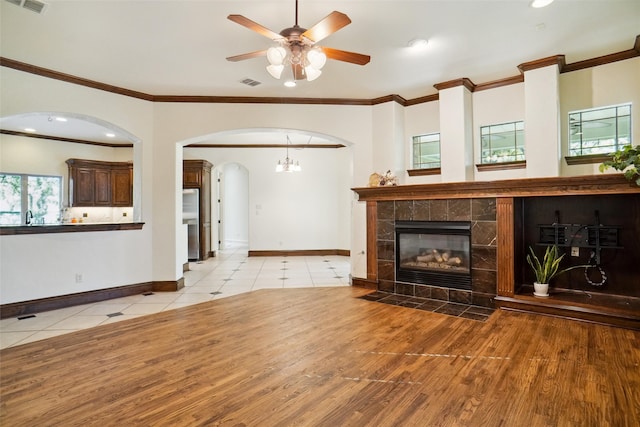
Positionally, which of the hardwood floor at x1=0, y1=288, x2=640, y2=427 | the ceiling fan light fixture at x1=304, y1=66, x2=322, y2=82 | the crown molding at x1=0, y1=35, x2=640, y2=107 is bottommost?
the hardwood floor at x1=0, y1=288, x2=640, y2=427

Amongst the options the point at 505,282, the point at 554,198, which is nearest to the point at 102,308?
the point at 505,282

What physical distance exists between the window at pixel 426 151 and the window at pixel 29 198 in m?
7.79

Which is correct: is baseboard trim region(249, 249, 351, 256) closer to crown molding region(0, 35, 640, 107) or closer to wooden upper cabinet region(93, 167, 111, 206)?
wooden upper cabinet region(93, 167, 111, 206)

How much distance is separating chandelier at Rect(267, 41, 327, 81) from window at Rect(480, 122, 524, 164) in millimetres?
3100

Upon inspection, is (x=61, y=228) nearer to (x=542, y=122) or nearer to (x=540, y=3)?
(x=540, y=3)

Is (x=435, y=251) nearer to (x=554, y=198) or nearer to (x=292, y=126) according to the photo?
(x=554, y=198)

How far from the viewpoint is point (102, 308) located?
166 inches

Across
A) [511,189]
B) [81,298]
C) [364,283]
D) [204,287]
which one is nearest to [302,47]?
[511,189]

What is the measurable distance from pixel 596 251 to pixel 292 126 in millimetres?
4342

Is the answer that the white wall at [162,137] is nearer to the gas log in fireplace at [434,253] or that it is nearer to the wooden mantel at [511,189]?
the wooden mantel at [511,189]

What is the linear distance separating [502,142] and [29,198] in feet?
30.6

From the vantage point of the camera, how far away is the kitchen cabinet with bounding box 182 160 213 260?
26.1 feet

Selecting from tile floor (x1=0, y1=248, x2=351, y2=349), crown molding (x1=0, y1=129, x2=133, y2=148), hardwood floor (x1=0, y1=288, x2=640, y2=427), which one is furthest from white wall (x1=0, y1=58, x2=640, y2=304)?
crown molding (x1=0, y1=129, x2=133, y2=148)

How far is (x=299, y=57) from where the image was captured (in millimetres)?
2822
